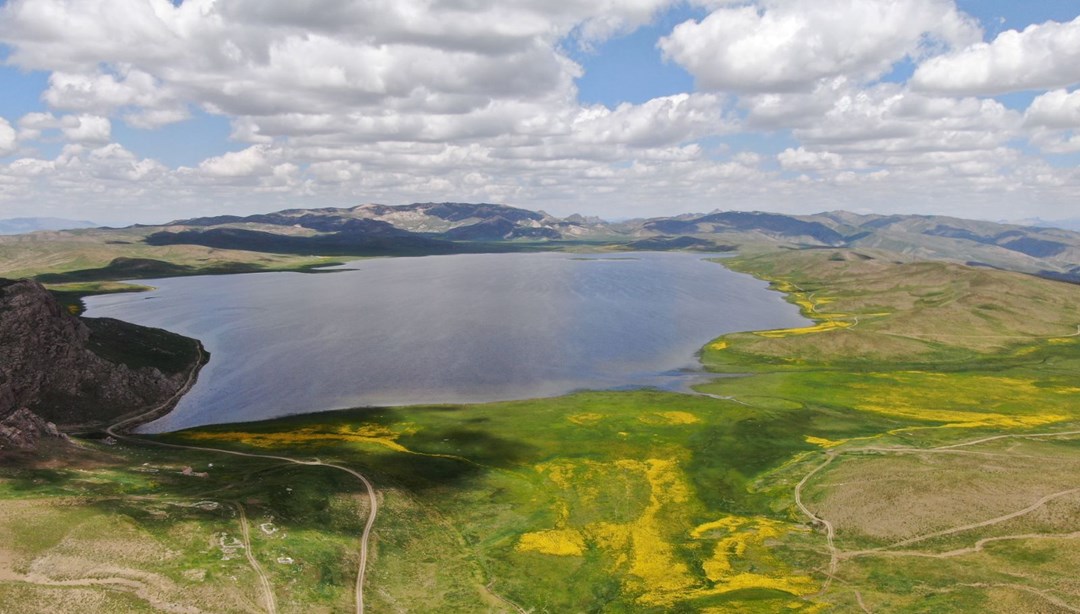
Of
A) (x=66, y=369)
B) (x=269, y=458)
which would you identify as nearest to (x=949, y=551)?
(x=269, y=458)


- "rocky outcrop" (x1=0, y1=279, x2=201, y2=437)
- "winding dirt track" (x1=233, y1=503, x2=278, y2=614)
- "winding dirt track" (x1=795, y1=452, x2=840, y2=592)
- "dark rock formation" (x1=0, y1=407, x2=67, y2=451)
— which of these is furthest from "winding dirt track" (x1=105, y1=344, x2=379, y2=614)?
"winding dirt track" (x1=795, y1=452, x2=840, y2=592)

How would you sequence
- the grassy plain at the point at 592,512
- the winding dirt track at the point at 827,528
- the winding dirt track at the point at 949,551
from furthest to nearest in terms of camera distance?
the winding dirt track at the point at 827,528
the winding dirt track at the point at 949,551
the grassy plain at the point at 592,512

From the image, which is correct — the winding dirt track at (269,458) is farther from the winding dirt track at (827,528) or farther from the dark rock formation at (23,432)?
the winding dirt track at (827,528)

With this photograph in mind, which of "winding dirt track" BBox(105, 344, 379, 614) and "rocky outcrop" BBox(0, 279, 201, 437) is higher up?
"rocky outcrop" BBox(0, 279, 201, 437)

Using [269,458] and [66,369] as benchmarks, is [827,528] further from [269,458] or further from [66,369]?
[66,369]

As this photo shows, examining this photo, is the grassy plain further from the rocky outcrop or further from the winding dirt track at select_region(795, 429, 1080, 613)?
the rocky outcrop

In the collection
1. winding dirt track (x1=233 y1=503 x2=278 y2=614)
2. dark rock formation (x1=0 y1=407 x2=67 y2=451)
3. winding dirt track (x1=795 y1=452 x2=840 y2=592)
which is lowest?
winding dirt track (x1=795 y1=452 x2=840 y2=592)

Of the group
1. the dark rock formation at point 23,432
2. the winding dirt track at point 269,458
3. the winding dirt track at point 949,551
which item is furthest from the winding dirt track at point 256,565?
the winding dirt track at point 949,551
